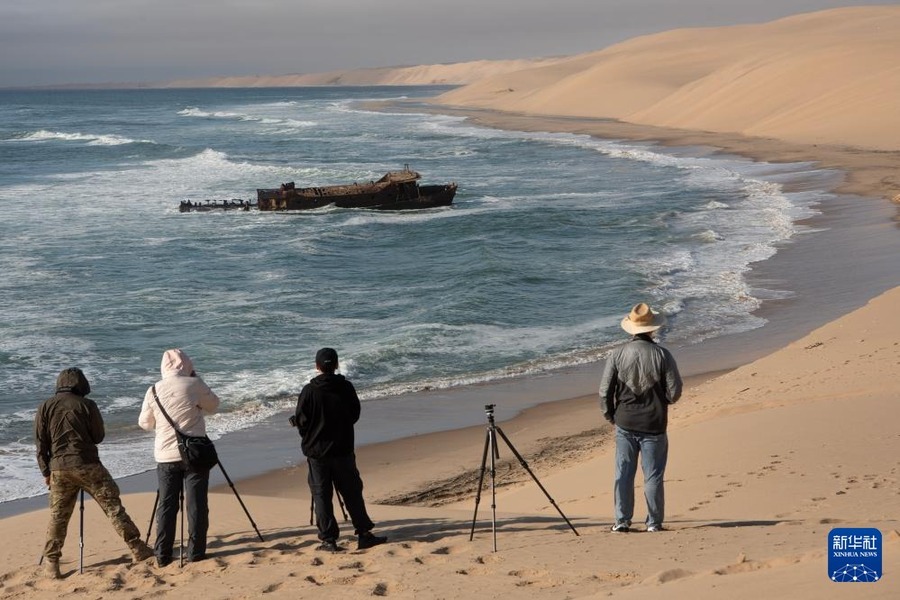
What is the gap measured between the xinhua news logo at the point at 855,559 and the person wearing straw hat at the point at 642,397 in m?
1.58

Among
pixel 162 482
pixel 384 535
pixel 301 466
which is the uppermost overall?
pixel 162 482

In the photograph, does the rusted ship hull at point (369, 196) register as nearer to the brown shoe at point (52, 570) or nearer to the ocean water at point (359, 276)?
the ocean water at point (359, 276)

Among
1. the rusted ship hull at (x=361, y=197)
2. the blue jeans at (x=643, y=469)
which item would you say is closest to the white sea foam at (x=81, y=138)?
the rusted ship hull at (x=361, y=197)

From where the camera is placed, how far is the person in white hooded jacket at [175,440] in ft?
23.6

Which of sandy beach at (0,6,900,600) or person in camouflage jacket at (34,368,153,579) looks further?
person in camouflage jacket at (34,368,153,579)

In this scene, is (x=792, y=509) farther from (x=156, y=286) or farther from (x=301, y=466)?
(x=156, y=286)

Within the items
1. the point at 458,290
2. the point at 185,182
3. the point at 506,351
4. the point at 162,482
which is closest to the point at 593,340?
the point at 506,351

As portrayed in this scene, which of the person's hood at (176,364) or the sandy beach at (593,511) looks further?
the person's hood at (176,364)

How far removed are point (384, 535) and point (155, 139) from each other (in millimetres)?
81733

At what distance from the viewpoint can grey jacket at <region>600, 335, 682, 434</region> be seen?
705 centimetres

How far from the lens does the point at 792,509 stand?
25.9ft

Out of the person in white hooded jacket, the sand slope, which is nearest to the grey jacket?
the sand slope

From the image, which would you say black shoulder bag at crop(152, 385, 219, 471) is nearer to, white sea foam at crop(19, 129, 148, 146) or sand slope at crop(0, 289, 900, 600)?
sand slope at crop(0, 289, 900, 600)

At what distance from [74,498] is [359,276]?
19.8m
